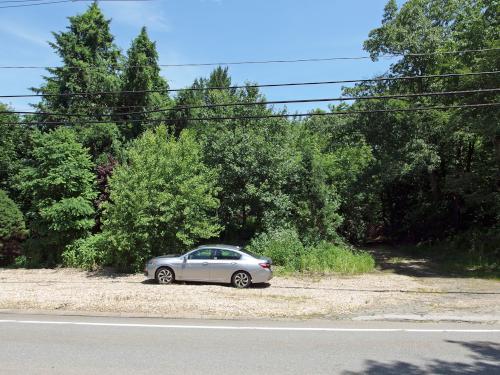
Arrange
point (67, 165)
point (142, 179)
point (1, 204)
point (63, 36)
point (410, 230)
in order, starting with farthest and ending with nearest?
point (410, 230) < point (63, 36) < point (1, 204) < point (67, 165) < point (142, 179)

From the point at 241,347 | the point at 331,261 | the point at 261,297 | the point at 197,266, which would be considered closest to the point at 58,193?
the point at 197,266

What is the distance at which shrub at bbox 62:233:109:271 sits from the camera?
19.8m

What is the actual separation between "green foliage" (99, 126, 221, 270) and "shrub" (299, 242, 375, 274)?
4253mm

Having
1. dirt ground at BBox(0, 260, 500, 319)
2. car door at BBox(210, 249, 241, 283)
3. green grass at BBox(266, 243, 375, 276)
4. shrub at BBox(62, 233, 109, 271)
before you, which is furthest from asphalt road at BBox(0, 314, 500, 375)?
shrub at BBox(62, 233, 109, 271)

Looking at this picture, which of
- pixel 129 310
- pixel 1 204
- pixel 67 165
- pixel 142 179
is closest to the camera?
Answer: pixel 129 310

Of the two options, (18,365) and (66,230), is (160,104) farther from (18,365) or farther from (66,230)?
(18,365)

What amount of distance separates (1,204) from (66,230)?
14.6 ft

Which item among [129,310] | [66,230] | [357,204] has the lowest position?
[129,310]

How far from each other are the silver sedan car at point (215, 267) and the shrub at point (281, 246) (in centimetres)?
358

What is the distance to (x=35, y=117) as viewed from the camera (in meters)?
29.5

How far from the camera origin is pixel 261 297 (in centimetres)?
1305

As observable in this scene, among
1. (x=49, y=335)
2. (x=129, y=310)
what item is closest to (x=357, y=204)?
(x=129, y=310)

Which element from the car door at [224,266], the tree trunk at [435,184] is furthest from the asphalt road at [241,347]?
the tree trunk at [435,184]

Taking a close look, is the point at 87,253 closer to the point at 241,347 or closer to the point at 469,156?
the point at 241,347
